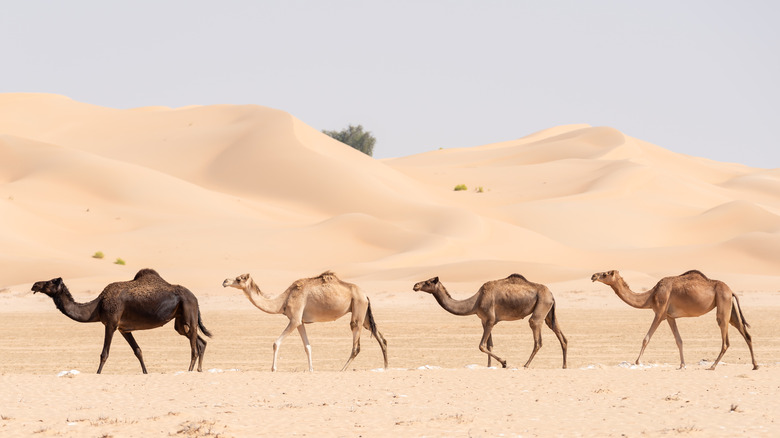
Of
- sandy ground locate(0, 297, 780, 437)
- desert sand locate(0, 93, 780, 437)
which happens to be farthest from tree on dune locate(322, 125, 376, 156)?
sandy ground locate(0, 297, 780, 437)

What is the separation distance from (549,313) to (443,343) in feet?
21.3

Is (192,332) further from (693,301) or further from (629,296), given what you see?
(693,301)

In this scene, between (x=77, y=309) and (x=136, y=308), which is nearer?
(x=136, y=308)

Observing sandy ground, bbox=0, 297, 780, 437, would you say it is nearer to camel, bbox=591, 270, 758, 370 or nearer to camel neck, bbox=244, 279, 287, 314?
camel, bbox=591, 270, 758, 370

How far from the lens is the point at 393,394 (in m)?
14.1

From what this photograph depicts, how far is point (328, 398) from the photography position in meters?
13.8

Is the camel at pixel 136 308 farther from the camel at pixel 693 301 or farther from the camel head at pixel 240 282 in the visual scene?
the camel at pixel 693 301

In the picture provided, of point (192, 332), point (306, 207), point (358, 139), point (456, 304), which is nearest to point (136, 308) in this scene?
point (192, 332)

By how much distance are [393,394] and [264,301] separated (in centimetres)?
340

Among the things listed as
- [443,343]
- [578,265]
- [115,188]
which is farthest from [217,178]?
[443,343]

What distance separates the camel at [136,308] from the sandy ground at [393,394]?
0.67m

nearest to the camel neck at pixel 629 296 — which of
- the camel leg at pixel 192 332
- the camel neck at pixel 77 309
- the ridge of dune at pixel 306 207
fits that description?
the camel leg at pixel 192 332

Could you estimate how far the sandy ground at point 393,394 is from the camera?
11719mm

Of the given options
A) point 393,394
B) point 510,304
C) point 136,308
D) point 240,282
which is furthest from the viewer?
point 510,304
